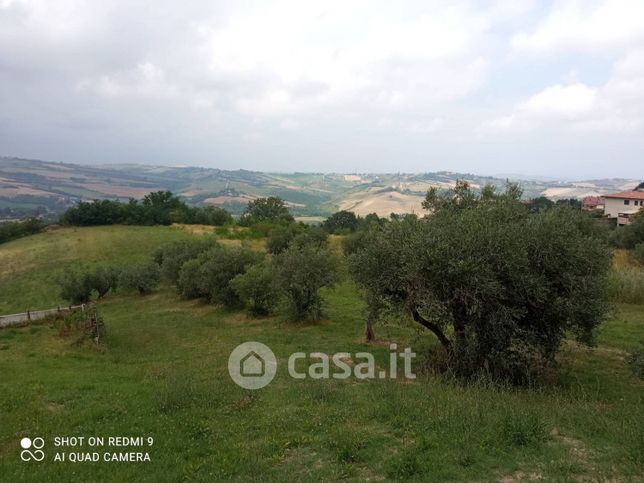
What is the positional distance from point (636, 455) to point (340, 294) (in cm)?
3235

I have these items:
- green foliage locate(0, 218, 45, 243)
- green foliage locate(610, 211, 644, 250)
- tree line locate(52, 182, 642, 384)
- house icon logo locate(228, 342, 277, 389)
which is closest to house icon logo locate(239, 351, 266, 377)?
house icon logo locate(228, 342, 277, 389)

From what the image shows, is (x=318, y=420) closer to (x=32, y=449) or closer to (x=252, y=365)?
(x=32, y=449)

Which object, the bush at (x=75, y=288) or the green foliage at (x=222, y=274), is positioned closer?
the green foliage at (x=222, y=274)

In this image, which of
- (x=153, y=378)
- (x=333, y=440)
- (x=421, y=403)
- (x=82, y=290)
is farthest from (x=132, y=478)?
(x=82, y=290)

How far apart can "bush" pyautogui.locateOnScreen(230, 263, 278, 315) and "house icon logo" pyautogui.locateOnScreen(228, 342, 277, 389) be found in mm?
7666

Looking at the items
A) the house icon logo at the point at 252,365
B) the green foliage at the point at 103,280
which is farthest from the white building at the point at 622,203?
the house icon logo at the point at 252,365

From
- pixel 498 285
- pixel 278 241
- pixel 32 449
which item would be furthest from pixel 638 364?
pixel 278 241

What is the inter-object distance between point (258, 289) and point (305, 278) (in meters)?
4.94

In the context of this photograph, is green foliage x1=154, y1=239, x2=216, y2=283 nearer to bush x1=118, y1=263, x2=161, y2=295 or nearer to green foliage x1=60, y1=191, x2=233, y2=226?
bush x1=118, y1=263, x2=161, y2=295

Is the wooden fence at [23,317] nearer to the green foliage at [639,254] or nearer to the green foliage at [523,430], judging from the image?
the green foliage at [523,430]

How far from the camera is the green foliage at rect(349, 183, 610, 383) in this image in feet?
43.7

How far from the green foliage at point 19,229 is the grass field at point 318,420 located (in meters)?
67.7

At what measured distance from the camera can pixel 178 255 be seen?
43438 mm

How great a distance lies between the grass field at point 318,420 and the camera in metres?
7.59
